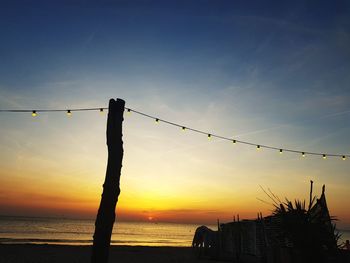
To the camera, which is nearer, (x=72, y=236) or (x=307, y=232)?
(x=307, y=232)

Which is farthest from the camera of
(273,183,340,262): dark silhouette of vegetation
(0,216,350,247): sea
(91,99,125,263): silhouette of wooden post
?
(0,216,350,247): sea

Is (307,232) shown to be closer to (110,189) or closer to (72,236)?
(110,189)

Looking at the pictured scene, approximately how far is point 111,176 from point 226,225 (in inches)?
549

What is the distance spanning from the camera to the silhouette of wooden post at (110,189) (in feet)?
→ 22.3

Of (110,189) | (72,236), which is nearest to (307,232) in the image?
(110,189)

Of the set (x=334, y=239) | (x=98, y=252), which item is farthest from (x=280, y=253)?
(x=98, y=252)

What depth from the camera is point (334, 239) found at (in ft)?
31.6

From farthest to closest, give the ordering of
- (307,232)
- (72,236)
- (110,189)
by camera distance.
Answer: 1. (72,236)
2. (307,232)
3. (110,189)

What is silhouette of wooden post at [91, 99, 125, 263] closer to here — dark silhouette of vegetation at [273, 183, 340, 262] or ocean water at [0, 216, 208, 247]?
dark silhouette of vegetation at [273, 183, 340, 262]

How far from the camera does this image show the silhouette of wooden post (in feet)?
22.3

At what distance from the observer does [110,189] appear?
7105mm

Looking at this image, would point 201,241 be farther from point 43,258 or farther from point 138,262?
point 43,258

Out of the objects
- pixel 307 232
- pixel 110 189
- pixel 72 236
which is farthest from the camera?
pixel 72 236

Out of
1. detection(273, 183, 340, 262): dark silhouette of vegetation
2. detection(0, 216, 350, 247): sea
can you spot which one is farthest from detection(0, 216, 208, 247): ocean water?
detection(273, 183, 340, 262): dark silhouette of vegetation
